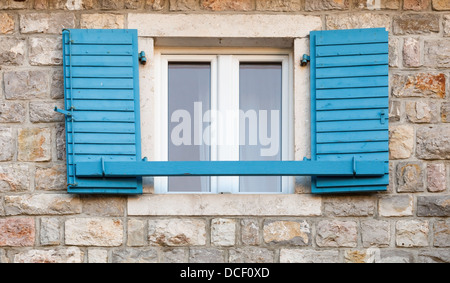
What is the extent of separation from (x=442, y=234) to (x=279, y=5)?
1.84 metres

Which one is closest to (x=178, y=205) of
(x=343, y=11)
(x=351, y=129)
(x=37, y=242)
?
(x=37, y=242)

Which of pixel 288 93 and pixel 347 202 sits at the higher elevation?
pixel 288 93

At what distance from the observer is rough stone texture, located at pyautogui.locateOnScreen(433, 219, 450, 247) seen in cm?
400

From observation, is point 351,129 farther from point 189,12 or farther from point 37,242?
point 37,242

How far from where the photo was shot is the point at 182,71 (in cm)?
431

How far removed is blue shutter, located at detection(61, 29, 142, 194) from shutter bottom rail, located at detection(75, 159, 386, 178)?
4.0 inches

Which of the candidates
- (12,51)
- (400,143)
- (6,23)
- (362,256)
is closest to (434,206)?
(400,143)

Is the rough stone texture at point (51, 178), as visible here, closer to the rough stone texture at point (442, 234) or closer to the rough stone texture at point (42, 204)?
the rough stone texture at point (42, 204)

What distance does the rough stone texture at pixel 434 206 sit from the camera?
4.00 meters

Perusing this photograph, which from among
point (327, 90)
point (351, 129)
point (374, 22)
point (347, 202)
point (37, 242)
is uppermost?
point (374, 22)

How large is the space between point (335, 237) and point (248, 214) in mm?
582

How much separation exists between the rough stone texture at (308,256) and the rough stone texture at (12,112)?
1926 millimetres

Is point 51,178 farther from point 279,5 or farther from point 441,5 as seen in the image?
point 441,5

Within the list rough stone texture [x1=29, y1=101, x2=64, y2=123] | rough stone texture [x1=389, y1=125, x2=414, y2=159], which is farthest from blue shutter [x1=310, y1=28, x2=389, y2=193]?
rough stone texture [x1=29, y1=101, x2=64, y2=123]
